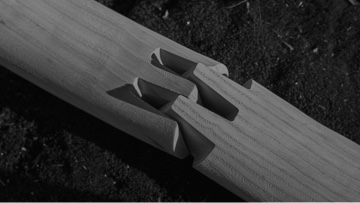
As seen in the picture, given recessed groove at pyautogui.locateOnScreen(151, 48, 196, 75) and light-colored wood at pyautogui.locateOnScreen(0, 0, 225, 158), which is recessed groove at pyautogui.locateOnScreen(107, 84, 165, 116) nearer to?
light-colored wood at pyautogui.locateOnScreen(0, 0, 225, 158)

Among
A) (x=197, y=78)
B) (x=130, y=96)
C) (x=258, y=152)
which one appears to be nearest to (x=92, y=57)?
(x=130, y=96)

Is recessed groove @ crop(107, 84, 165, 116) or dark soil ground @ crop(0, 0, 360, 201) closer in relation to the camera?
recessed groove @ crop(107, 84, 165, 116)

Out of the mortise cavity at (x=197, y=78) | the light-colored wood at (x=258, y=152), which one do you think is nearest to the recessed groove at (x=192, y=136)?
the light-colored wood at (x=258, y=152)

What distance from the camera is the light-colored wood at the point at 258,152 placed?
1475mm

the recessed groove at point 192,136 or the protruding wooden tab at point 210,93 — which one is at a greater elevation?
the protruding wooden tab at point 210,93

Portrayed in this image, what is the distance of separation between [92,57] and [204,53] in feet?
2.05

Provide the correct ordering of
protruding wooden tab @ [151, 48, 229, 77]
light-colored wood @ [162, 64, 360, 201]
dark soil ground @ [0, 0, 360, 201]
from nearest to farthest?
light-colored wood @ [162, 64, 360, 201], protruding wooden tab @ [151, 48, 229, 77], dark soil ground @ [0, 0, 360, 201]

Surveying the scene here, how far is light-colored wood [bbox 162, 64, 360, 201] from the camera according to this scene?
1475mm

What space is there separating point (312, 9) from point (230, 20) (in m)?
0.36

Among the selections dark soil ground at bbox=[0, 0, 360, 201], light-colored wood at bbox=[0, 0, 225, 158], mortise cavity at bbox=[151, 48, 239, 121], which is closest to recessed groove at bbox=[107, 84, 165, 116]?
light-colored wood at bbox=[0, 0, 225, 158]

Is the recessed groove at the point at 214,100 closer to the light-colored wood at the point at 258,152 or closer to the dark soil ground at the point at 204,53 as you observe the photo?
the light-colored wood at the point at 258,152

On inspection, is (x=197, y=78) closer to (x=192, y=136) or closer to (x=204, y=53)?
(x=192, y=136)

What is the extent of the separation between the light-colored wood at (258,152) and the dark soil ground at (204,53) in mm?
419

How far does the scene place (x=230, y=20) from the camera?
205 centimetres
